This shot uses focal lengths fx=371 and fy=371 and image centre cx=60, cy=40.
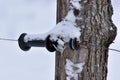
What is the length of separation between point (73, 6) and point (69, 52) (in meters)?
0.25

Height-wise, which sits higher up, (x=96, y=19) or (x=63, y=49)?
(x=96, y=19)

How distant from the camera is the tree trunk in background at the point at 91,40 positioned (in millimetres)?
1985

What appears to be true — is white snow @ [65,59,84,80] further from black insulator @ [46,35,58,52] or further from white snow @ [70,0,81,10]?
white snow @ [70,0,81,10]

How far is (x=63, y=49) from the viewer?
2008mm

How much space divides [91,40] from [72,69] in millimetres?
186

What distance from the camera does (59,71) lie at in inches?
80.0

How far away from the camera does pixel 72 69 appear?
1994mm

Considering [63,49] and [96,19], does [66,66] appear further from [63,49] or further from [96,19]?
[96,19]

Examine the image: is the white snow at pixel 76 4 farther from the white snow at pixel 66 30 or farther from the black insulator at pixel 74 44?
the black insulator at pixel 74 44

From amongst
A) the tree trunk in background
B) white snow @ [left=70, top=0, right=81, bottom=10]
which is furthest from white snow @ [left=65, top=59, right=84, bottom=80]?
white snow @ [left=70, top=0, right=81, bottom=10]

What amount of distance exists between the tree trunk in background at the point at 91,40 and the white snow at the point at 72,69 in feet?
0.05

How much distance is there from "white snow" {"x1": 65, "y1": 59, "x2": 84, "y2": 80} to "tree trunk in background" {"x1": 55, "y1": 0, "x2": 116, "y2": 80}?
2 cm

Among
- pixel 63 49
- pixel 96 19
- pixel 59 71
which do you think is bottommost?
pixel 59 71

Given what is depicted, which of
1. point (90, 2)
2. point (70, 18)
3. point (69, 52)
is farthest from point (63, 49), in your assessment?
point (90, 2)
